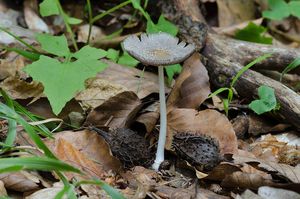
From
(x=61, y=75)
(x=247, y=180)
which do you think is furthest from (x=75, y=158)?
(x=247, y=180)

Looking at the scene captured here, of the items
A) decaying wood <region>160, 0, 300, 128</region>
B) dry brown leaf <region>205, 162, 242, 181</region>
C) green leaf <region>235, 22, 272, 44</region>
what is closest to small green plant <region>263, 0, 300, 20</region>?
green leaf <region>235, 22, 272, 44</region>

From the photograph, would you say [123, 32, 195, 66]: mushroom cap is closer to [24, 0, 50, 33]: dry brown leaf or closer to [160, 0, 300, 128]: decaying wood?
[160, 0, 300, 128]: decaying wood

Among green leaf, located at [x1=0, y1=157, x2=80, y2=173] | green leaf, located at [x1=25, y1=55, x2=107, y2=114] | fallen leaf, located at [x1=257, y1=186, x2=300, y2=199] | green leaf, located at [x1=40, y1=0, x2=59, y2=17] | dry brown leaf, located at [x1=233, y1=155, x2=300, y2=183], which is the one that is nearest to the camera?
green leaf, located at [x1=0, y1=157, x2=80, y2=173]

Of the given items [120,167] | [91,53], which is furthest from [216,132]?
[91,53]

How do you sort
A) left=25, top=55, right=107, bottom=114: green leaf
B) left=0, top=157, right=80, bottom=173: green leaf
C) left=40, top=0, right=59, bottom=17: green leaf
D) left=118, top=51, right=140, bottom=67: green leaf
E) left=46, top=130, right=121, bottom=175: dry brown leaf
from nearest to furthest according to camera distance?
left=0, top=157, right=80, bottom=173: green leaf
left=46, top=130, right=121, bottom=175: dry brown leaf
left=25, top=55, right=107, bottom=114: green leaf
left=40, top=0, right=59, bottom=17: green leaf
left=118, top=51, right=140, bottom=67: green leaf

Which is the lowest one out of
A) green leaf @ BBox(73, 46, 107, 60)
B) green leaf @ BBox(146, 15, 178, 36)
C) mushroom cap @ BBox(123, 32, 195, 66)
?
green leaf @ BBox(73, 46, 107, 60)

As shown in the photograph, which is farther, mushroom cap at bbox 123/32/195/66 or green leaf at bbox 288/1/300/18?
green leaf at bbox 288/1/300/18

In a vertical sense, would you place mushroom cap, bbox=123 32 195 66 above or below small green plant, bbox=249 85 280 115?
above

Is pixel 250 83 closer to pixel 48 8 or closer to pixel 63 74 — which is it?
pixel 63 74

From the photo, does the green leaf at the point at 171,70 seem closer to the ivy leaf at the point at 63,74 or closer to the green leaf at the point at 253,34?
the ivy leaf at the point at 63,74
